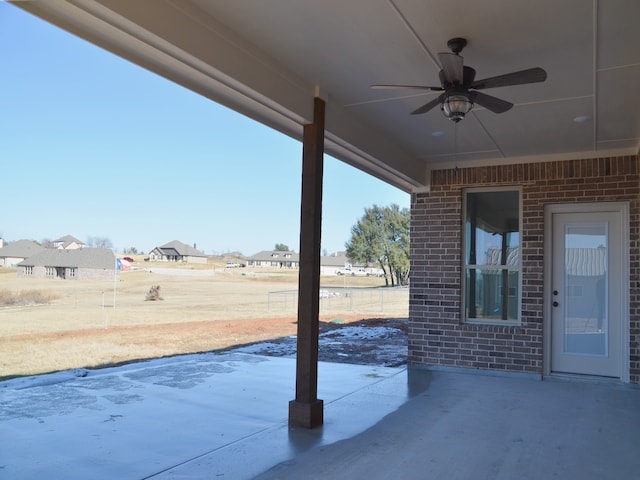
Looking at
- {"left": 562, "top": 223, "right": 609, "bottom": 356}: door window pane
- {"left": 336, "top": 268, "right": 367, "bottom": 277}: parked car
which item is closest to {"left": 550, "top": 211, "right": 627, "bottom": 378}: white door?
{"left": 562, "top": 223, "right": 609, "bottom": 356}: door window pane

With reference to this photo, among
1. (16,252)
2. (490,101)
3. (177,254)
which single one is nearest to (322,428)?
(490,101)

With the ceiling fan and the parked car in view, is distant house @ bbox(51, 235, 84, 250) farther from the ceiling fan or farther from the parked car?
the ceiling fan

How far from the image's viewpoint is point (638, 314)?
547cm

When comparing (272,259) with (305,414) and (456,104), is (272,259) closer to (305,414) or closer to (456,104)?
(305,414)

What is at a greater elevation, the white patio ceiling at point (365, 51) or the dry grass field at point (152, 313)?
the white patio ceiling at point (365, 51)

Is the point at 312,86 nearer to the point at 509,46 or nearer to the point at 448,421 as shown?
the point at 509,46

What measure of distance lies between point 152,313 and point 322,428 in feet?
52.1

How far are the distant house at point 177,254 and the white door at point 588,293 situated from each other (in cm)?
2440

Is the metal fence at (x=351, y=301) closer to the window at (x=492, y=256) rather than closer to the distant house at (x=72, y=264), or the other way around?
the distant house at (x=72, y=264)

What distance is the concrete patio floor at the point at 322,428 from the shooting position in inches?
123

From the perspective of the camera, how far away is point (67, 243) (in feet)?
69.7

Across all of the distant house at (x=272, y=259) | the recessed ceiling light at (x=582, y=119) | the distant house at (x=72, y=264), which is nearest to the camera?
the recessed ceiling light at (x=582, y=119)

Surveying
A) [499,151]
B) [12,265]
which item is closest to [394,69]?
[499,151]

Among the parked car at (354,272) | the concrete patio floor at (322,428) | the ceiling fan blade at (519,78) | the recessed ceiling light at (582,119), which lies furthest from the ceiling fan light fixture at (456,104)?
the parked car at (354,272)
